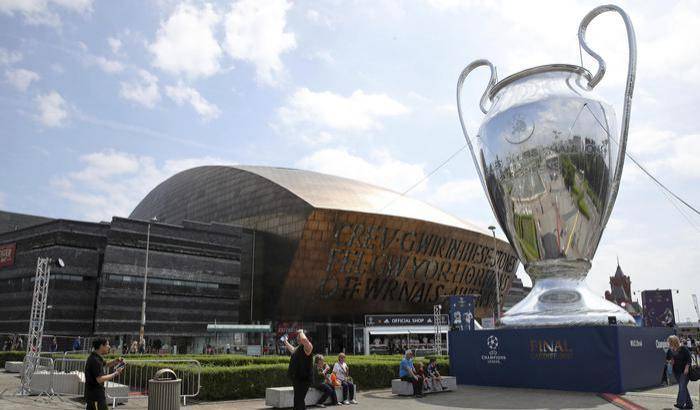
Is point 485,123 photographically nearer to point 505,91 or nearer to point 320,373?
point 505,91

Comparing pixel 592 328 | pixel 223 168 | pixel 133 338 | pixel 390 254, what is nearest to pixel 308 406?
pixel 592 328

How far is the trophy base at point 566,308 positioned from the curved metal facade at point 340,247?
1231 inches

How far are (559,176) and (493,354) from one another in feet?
19.8

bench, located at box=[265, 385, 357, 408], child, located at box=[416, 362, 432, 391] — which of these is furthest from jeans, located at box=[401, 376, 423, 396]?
bench, located at box=[265, 385, 357, 408]

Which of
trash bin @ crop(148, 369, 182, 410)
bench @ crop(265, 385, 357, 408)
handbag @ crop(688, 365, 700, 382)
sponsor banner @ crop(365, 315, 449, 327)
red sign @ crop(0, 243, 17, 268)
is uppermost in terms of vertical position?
red sign @ crop(0, 243, 17, 268)

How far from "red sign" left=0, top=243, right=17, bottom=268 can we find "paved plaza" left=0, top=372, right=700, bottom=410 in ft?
112

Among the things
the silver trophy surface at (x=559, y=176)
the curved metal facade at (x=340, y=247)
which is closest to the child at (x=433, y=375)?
the silver trophy surface at (x=559, y=176)

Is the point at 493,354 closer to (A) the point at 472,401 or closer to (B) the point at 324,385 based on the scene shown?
(A) the point at 472,401

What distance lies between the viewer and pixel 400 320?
45312mm

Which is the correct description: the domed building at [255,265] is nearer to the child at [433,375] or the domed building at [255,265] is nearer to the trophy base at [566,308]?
the child at [433,375]

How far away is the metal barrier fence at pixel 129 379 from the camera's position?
1395cm

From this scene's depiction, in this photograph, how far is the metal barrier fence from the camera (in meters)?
13.9

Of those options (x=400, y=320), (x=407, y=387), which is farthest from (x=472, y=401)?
(x=400, y=320)

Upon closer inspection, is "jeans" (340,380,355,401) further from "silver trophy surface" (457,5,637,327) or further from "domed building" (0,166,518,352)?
"domed building" (0,166,518,352)
